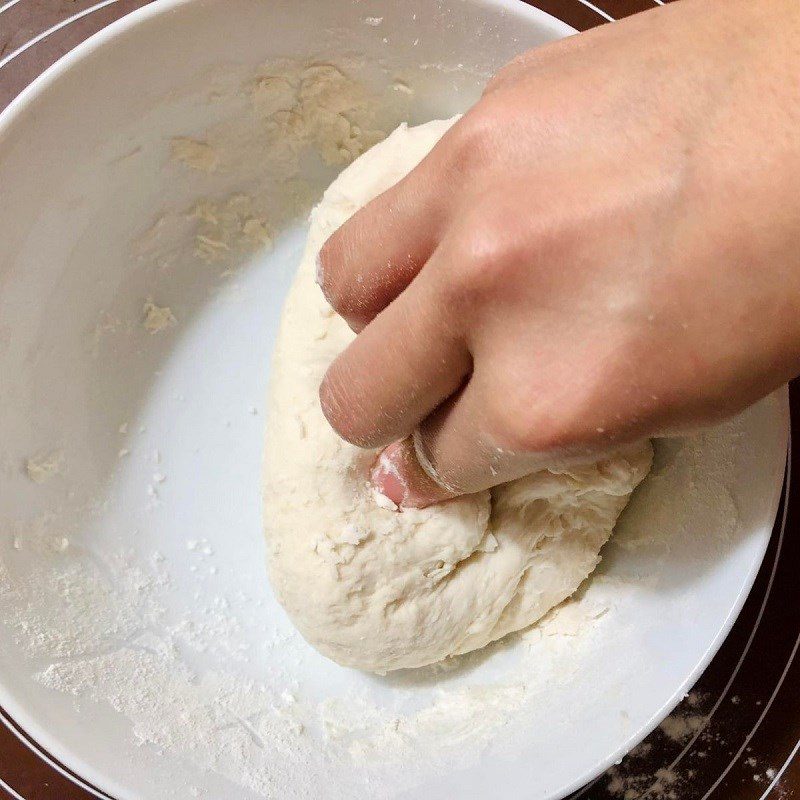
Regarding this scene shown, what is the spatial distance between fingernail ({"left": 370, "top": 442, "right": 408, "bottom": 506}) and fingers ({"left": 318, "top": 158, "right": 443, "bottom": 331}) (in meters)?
0.20

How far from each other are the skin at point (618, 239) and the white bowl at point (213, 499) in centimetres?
40

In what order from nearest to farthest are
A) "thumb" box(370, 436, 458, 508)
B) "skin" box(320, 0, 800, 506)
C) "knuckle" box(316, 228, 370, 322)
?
1. "skin" box(320, 0, 800, 506)
2. "knuckle" box(316, 228, 370, 322)
3. "thumb" box(370, 436, 458, 508)

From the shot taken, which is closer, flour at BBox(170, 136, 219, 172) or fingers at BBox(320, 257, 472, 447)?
fingers at BBox(320, 257, 472, 447)

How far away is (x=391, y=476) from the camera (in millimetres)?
937

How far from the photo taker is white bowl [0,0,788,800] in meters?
0.91

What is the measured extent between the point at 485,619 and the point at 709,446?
0.39 metres

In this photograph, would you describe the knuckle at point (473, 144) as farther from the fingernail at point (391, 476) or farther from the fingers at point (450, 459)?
the fingernail at point (391, 476)

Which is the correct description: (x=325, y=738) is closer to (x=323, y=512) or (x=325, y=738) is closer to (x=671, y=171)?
(x=323, y=512)

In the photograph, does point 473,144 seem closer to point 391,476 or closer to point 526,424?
point 526,424

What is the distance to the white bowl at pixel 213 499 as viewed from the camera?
909 millimetres

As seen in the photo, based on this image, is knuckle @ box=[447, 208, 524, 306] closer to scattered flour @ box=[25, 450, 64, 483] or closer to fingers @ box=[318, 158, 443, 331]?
fingers @ box=[318, 158, 443, 331]

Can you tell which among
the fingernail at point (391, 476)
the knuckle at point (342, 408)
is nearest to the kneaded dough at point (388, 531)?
the fingernail at point (391, 476)

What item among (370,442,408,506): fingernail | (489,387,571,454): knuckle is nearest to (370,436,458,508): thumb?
(370,442,408,506): fingernail

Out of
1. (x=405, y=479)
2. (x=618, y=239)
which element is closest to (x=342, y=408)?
(x=405, y=479)
